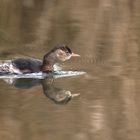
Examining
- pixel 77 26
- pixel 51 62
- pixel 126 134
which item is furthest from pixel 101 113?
pixel 77 26

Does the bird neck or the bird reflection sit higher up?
the bird neck

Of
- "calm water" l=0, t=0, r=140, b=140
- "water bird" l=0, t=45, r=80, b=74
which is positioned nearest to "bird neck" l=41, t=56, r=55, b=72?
"water bird" l=0, t=45, r=80, b=74

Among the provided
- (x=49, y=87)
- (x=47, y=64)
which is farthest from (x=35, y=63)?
(x=49, y=87)

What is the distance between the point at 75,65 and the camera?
11500mm

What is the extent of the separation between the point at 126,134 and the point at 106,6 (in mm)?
11028

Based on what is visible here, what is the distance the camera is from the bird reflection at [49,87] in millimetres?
9172

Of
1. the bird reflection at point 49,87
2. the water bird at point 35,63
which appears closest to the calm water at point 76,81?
the bird reflection at point 49,87

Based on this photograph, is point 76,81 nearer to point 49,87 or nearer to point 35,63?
point 49,87

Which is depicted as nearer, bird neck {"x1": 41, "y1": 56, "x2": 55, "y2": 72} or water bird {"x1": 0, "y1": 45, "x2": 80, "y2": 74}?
water bird {"x1": 0, "y1": 45, "x2": 80, "y2": 74}

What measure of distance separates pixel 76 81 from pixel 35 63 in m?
1.02

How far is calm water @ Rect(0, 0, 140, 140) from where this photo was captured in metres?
7.74

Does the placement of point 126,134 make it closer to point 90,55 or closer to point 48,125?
point 48,125

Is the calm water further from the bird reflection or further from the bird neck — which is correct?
the bird neck

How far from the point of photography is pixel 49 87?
9.83 metres
